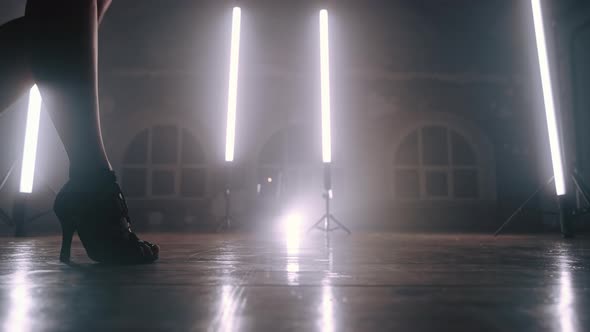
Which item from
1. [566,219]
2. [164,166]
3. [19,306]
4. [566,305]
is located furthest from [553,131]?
[164,166]

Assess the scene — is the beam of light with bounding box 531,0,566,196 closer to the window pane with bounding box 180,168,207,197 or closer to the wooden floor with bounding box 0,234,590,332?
the wooden floor with bounding box 0,234,590,332

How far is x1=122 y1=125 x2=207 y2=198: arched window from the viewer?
17.4 feet

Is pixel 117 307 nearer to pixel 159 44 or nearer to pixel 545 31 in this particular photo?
pixel 545 31

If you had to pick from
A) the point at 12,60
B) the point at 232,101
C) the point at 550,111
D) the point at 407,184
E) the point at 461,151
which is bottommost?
the point at 407,184

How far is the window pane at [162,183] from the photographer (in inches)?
209

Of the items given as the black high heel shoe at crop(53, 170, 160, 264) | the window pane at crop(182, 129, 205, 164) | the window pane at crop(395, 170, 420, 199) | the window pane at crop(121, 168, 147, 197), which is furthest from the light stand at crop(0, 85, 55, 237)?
the window pane at crop(395, 170, 420, 199)

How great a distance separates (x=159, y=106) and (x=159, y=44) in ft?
3.31

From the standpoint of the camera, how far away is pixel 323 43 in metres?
4.25

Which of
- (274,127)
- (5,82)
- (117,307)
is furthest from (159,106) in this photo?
(117,307)

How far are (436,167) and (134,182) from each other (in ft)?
14.5

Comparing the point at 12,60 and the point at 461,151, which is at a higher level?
the point at 461,151

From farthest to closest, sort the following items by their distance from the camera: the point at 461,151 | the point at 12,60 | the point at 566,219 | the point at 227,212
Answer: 1. the point at 461,151
2. the point at 227,212
3. the point at 566,219
4. the point at 12,60

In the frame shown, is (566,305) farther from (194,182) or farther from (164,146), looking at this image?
(164,146)

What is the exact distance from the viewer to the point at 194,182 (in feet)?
17.5
